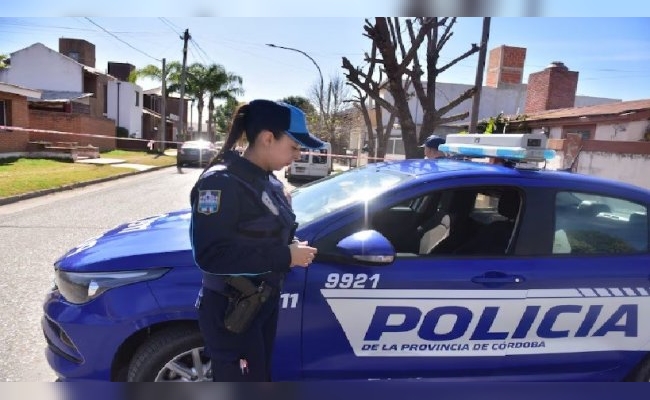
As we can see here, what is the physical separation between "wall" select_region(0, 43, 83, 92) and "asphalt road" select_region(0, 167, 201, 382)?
1971cm

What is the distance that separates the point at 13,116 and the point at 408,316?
71.4 feet

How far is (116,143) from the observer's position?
1271 inches

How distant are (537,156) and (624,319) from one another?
0.98 meters

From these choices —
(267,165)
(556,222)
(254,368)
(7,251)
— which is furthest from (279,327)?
(7,251)

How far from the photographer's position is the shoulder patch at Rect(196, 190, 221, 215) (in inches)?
Answer: 62.2

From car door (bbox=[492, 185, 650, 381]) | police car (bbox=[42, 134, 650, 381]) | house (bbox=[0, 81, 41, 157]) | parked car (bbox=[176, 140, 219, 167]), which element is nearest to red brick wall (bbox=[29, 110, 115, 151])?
house (bbox=[0, 81, 41, 157])

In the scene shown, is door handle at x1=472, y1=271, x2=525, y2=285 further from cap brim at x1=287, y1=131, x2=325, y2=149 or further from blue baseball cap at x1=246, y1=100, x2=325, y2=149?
blue baseball cap at x1=246, y1=100, x2=325, y2=149

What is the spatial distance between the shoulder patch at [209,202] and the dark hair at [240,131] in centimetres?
17

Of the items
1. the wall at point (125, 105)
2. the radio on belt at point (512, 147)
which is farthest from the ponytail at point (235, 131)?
the wall at point (125, 105)

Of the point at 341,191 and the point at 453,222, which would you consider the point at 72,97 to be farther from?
the point at 453,222

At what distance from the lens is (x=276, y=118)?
5.52 ft

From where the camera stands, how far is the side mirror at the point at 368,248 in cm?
214

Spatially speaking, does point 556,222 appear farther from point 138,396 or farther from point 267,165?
point 138,396

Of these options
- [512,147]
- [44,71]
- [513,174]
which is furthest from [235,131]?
[44,71]
